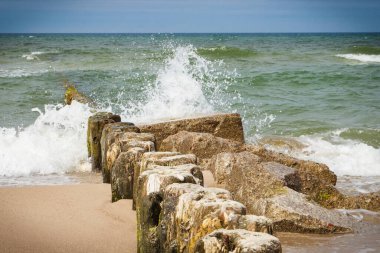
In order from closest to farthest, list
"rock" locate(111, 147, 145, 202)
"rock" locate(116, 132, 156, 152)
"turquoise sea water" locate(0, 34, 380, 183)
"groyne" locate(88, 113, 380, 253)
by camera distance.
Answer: "groyne" locate(88, 113, 380, 253)
"rock" locate(111, 147, 145, 202)
"rock" locate(116, 132, 156, 152)
"turquoise sea water" locate(0, 34, 380, 183)

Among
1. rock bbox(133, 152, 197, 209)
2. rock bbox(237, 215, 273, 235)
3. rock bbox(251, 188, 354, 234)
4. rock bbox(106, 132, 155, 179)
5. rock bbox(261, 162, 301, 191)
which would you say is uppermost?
rock bbox(237, 215, 273, 235)

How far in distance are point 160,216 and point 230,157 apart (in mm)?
2380

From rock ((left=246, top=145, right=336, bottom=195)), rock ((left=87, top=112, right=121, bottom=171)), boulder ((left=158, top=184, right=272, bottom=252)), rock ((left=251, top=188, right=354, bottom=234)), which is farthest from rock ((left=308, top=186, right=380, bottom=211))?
boulder ((left=158, top=184, right=272, bottom=252))

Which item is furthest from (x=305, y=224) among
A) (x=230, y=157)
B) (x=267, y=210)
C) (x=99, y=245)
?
(x=99, y=245)

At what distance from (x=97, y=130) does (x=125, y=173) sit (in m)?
2.45

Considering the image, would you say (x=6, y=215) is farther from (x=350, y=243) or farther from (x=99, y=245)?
(x=350, y=243)

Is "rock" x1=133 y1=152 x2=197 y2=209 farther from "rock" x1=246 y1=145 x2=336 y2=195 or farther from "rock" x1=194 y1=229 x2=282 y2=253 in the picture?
"rock" x1=246 y1=145 x2=336 y2=195

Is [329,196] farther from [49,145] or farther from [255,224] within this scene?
[49,145]

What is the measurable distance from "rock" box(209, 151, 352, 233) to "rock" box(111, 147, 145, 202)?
3.62 ft

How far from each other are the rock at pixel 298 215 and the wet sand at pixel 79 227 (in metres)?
0.08

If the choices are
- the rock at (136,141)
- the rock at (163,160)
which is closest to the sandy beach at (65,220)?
the rock at (136,141)

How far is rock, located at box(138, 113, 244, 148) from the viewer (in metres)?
7.53

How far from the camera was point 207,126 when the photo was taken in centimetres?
780

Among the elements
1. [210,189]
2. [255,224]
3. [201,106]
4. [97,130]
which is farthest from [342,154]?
[255,224]
